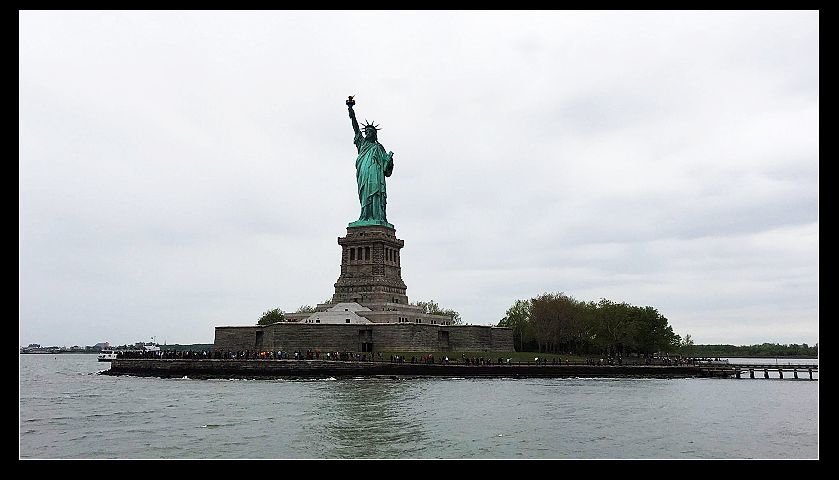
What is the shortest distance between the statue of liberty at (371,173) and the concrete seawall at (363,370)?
74.8 feet

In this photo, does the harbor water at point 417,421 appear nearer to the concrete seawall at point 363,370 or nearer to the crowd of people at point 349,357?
the concrete seawall at point 363,370

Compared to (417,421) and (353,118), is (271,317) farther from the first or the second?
(417,421)

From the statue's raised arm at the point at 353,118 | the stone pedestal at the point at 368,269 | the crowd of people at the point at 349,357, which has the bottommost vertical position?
the crowd of people at the point at 349,357

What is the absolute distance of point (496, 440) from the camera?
3019 cm

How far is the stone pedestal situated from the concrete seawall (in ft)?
52.3

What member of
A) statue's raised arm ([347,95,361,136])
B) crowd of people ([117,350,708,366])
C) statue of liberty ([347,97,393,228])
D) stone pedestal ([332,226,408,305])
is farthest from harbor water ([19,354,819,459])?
statue's raised arm ([347,95,361,136])

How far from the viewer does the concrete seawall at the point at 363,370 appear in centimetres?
6600

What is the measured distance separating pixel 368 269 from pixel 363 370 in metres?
19.6

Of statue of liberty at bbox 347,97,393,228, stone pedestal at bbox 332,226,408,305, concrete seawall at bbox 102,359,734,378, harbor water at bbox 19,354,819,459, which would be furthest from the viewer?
statue of liberty at bbox 347,97,393,228

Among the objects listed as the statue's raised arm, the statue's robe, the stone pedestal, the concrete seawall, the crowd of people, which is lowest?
the concrete seawall

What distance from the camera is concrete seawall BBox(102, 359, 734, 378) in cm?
6600

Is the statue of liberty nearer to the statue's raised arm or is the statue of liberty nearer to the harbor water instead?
the statue's raised arm

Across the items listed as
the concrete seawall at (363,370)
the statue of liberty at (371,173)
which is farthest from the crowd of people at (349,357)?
the statue of liberty at (371,173)

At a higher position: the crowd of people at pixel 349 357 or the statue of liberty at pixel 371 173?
the statue of liberty at pixel 371 173
